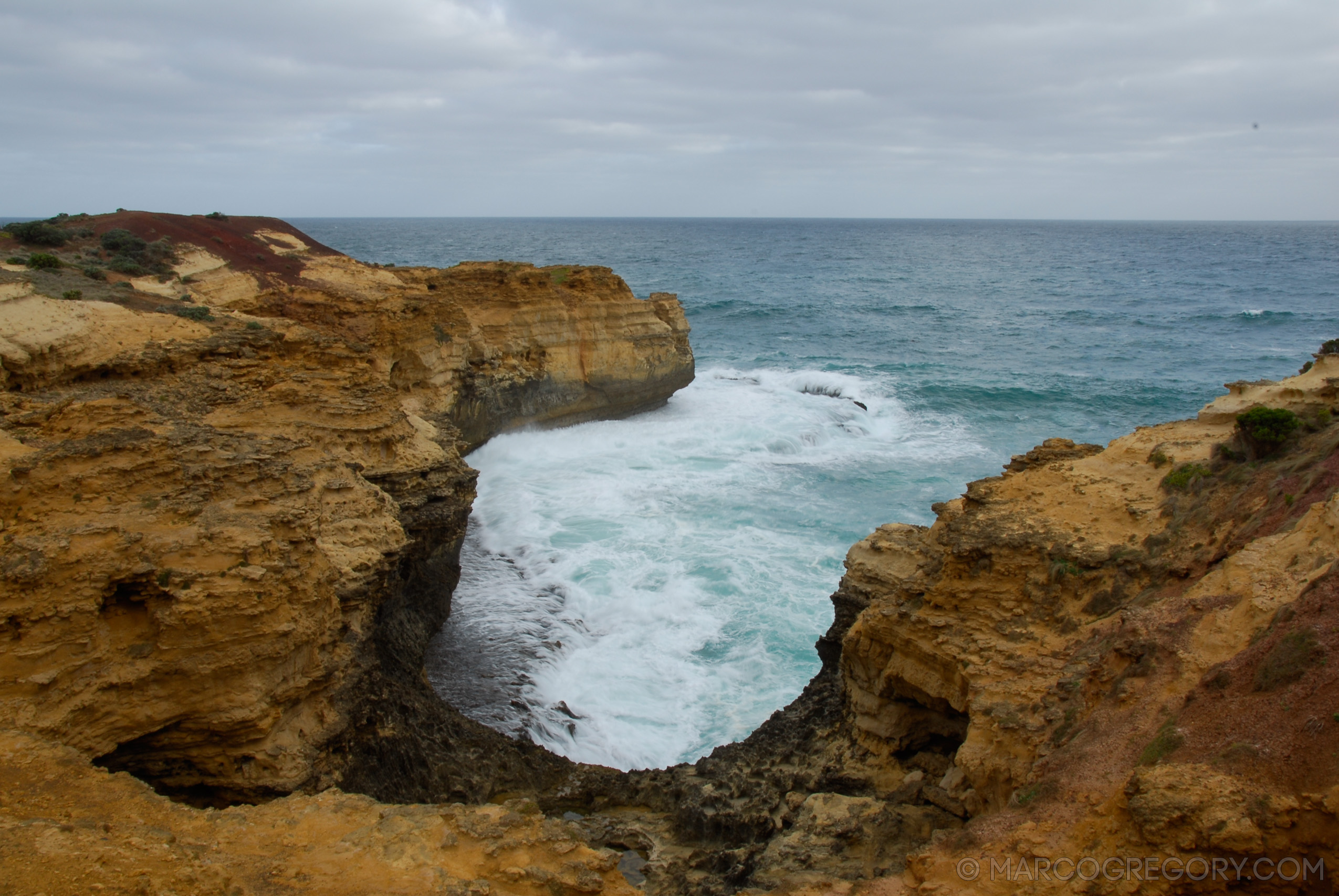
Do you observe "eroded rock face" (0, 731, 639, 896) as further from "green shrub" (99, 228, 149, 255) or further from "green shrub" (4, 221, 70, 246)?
"green shrub" (4, 221, 70, 246)

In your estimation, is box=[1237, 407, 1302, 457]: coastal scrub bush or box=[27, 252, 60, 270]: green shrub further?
box=[27, 252, 60, 270]: green shrub

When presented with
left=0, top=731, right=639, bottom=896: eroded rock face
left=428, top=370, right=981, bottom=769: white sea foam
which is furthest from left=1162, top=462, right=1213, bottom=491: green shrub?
left=0, top=731, right=639, bottom=896: eroded rock face

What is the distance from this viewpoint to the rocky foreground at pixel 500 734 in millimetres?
5457

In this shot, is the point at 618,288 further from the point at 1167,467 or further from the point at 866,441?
the point at 1167,467

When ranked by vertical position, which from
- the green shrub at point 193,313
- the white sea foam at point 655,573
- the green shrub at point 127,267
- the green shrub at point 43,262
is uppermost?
the green shrub at point 127,267

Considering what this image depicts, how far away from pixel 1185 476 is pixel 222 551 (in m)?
10.4

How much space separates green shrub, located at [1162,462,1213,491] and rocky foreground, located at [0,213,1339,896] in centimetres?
4

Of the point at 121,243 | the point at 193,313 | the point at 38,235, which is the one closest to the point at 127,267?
the point at 121,243

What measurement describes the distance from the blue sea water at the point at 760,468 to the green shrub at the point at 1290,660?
8300 millimetres

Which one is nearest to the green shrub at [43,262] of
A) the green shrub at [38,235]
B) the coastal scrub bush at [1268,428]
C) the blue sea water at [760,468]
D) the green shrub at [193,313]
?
the green shrub at [193,313]

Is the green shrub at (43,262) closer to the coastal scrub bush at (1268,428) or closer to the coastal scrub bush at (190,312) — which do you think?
the coastal scrub bush at (190,312)

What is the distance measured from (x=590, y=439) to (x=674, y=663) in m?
13.2

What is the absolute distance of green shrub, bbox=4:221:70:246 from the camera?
26562 mm

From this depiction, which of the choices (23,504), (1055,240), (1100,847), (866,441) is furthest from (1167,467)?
(1055,240)
